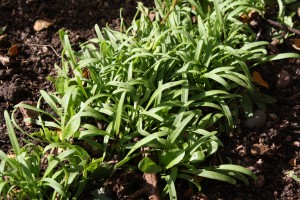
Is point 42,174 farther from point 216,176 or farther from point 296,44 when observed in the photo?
point 296,44

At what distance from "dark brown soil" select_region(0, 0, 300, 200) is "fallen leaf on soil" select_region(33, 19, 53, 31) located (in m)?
0.02

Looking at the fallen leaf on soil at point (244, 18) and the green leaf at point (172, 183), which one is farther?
the fallen leaf on soil at point (244, 18)

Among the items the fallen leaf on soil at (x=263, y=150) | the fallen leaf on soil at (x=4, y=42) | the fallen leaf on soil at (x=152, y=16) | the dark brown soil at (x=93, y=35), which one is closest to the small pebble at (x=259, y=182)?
the dark brown soil at (x=93, y=35)

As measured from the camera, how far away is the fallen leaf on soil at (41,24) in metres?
3.23

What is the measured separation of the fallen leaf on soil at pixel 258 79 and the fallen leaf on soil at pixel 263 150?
0.45m

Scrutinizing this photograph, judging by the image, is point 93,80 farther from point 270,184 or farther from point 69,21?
point 270,184

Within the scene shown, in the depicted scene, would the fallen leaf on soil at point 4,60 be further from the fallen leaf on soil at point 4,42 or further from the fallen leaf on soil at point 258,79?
the fallen leaf on soil at point 258,79

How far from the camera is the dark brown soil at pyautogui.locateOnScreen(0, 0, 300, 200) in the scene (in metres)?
2.50

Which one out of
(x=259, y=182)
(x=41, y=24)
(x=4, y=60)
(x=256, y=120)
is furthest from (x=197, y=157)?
(x=41, y=24)

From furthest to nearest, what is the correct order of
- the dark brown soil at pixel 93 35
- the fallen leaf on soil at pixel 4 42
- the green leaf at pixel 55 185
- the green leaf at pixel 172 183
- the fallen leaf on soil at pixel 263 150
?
the fallen leaf on soil at pixel 4 42
the fallen leaf on soil at pixel 263 150
the dark brown soil at pixel 93 35
the green leaf at pixel 172 183
the green leaf at pixel 55 185

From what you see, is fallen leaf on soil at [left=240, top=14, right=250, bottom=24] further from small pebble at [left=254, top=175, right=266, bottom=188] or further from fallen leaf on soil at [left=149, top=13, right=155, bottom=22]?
small pebble at [left=254, top=175, right=266, bottom=188]

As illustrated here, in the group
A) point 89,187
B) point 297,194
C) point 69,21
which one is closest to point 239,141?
point 297,194

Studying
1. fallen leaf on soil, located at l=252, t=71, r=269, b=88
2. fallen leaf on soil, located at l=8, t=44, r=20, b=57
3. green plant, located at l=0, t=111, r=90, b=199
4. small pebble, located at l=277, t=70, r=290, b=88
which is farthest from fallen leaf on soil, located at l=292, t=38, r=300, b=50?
fallen leaf on soil, located at l=8, t=44, r=20, b=57

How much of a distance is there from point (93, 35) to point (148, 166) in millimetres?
1222
